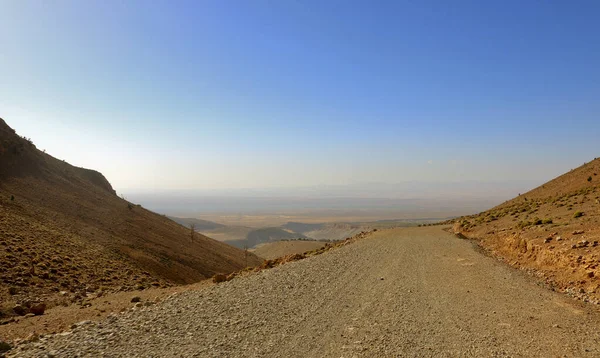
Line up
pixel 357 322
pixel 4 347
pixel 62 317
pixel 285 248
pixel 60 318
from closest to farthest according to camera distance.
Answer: pixel 4 347, pixel 357 322, pixel 60 318, pixel 62 317, pixel 285 248

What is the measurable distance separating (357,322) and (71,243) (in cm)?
2422

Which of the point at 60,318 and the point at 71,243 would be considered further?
the point at 71,243

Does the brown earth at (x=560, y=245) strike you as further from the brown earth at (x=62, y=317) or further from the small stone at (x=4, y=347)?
the small stone at (x=4, y=347)

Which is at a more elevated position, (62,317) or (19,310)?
(62,317)

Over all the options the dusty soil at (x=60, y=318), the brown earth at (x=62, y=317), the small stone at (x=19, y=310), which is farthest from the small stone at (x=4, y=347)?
the small stone at (x=19, y=310)

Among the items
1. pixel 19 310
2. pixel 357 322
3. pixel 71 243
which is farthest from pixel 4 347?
pixel 71 243

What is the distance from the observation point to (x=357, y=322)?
8633 mm

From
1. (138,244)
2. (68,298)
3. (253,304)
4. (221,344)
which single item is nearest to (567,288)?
(253,304)

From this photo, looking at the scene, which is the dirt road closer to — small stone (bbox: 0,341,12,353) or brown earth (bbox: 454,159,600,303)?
small stone (bbox: 0,341,12,353)

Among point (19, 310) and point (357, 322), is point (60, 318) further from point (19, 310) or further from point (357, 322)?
point (357, 322)

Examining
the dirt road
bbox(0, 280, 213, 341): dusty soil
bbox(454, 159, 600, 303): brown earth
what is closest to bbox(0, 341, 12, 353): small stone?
the dirt road

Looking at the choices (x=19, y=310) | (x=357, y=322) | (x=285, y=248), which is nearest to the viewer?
(x=357, y=322)

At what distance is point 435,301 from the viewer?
10273mm

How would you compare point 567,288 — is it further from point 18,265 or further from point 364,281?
point 18,265
